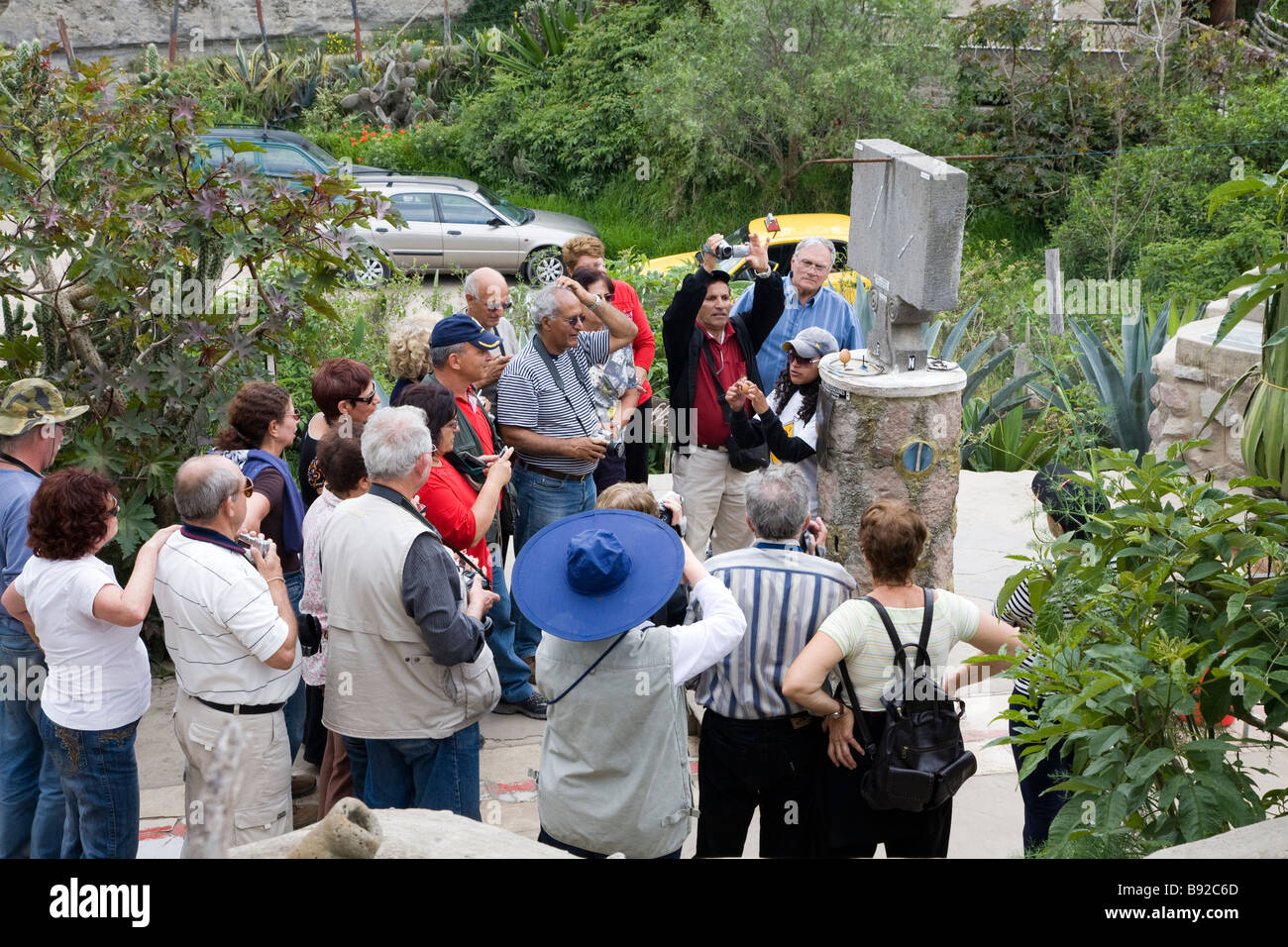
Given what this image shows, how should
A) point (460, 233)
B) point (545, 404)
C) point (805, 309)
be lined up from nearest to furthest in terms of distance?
point (545, 404)
point (805, 309)
point (460, 233)

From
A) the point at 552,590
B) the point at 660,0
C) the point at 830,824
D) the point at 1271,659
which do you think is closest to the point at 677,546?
the point at 552,590

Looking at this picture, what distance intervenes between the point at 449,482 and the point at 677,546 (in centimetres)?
117

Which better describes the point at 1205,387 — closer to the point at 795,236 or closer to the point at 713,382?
the point at 713,382

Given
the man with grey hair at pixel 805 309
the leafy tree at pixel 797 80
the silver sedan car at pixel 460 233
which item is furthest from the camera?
the leafy tree at pixel 797 80

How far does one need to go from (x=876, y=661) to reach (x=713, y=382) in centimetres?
238

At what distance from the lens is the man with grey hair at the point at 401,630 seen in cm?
355

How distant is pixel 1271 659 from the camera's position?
268 cm

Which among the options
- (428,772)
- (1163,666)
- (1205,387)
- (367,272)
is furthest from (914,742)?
(1205,387)

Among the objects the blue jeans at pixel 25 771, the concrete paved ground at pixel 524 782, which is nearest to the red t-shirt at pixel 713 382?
the concrete paved ground at pixel 524 782

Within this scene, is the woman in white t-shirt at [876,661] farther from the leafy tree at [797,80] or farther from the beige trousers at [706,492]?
the leafy tree at [797,80]

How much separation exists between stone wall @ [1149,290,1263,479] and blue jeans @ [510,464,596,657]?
3.50 metres

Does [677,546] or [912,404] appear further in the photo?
[912,404]

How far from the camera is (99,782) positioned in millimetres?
3701

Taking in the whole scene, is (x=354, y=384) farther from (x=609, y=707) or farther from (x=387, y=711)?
(x=609, y=707)
